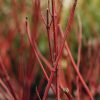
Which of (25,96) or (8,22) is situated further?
(8,22)

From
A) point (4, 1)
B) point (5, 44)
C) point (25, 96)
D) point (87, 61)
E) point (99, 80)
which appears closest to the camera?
point (25, 96)

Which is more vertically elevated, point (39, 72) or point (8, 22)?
point (8, 22)

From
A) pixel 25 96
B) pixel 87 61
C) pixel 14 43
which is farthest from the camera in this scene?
pixel 14 43

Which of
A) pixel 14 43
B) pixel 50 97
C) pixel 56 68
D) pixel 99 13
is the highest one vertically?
pixel 56 68

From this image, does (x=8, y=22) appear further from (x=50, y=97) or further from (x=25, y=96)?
(x=25, y=96)

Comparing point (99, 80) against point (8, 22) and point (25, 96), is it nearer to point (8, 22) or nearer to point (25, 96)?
point (8, 22)

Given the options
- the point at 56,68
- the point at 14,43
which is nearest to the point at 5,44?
the point at 14,43

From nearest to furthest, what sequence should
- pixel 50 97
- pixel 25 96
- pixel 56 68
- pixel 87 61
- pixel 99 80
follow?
pixel 56 68, pixel 25 96, pixel 87 61, pixel 50 97, pixel 99 80

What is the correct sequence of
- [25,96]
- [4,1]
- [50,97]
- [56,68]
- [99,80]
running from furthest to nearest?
[4,1] < [99,80] < [50,97] < [25,96] < [56,68]

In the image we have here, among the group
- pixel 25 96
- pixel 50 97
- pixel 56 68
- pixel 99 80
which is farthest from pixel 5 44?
pixel 56 68
